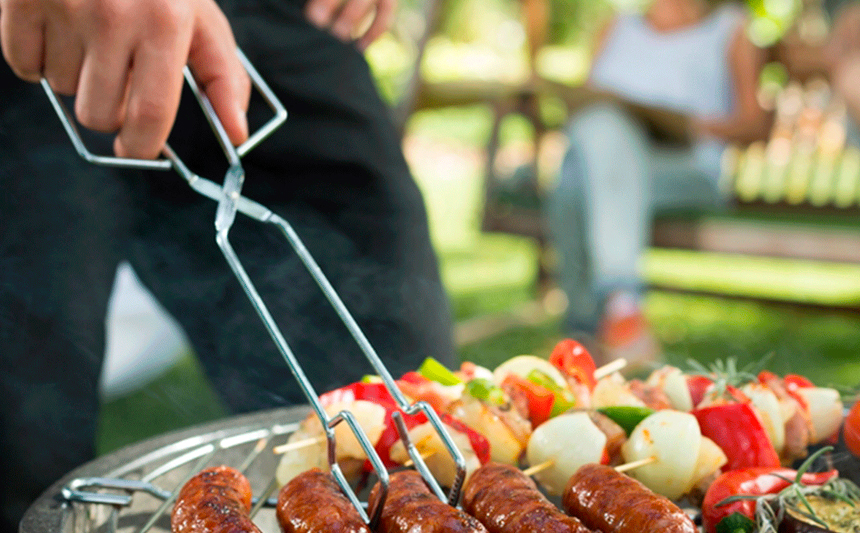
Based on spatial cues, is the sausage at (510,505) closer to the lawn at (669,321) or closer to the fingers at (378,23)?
the fingers at (378,23)

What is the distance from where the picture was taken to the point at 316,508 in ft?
3.43

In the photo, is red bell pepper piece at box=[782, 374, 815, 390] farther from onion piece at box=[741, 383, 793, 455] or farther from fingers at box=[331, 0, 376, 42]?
fingers at box=[331, 0, 376, 42]

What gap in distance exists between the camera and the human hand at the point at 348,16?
1.97 meters

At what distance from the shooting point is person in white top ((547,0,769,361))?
15.4 ft

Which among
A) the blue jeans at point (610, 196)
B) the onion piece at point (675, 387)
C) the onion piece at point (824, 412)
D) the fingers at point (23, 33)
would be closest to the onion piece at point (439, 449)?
the onion piece at point (675, 387)

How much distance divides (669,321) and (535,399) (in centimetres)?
468

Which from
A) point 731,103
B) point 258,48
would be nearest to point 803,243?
point 731,103

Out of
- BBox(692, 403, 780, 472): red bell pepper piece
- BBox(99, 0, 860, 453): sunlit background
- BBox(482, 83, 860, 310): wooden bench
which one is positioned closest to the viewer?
BBox(692, 403, 780, 472): red bell pepper piece

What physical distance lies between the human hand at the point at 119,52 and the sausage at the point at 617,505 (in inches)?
33.2

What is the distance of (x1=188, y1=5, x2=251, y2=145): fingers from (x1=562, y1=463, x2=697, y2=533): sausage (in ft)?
2.64

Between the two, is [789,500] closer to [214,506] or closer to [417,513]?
[417,513]


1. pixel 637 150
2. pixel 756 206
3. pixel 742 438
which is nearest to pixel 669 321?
pixel 756 206

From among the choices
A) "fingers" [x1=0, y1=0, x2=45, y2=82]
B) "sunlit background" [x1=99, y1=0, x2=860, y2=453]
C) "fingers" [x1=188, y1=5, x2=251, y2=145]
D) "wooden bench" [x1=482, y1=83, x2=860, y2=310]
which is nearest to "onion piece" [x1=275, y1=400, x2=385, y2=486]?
"fingers" [x1=188, y1=5, x2=251, y2=145]

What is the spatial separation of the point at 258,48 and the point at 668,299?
5347 millimetres
